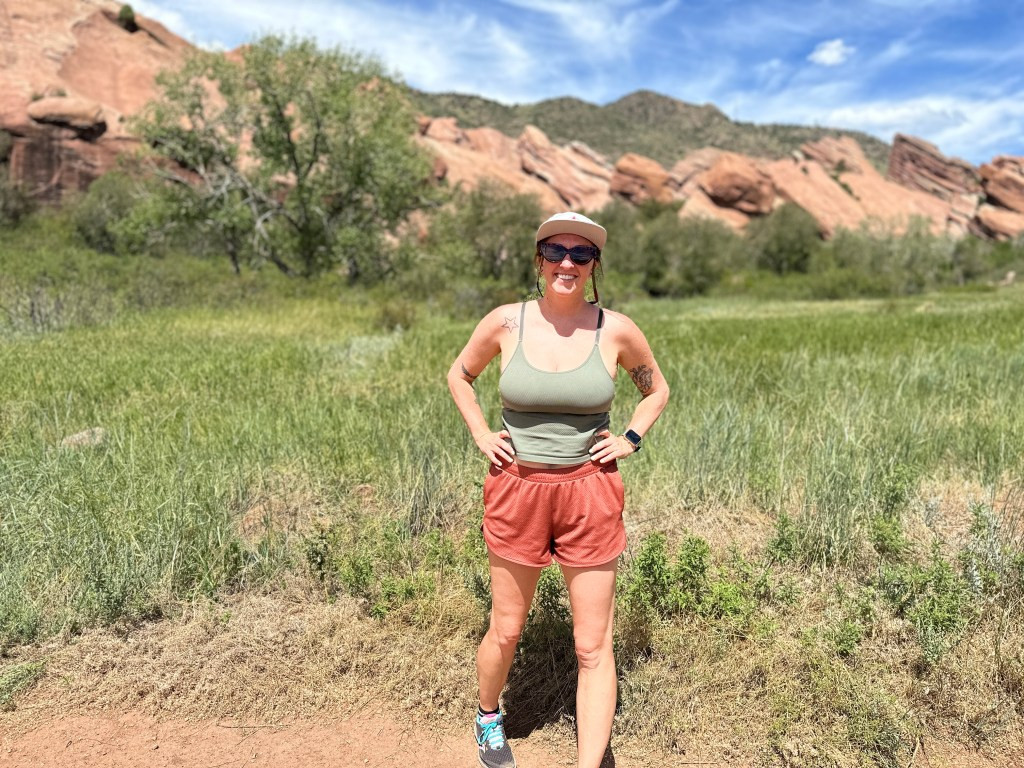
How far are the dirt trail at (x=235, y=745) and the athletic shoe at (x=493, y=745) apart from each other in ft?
0.37

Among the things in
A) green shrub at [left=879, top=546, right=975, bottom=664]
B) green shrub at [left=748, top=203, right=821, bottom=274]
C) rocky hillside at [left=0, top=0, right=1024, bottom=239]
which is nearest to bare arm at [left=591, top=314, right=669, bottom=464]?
green shrub at [left=879, top=546, right=975, bottom=664]

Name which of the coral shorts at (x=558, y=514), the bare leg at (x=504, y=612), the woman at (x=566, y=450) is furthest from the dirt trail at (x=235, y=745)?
the coral shorts at (x=558, y=514)

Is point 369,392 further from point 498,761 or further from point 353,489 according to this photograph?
point 498,761

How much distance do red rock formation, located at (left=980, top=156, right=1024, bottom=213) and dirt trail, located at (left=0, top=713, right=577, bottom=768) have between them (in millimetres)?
119935

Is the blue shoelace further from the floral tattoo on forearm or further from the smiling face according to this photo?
the smiling face

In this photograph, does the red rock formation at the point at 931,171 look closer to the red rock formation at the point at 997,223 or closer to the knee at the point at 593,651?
the red rock formation at the point at 997,223

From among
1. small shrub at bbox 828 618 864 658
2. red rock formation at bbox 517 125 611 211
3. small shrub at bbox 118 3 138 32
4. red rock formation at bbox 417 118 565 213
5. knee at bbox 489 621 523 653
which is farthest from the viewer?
red rock formation at bbox 517 125 611 211

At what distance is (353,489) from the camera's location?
15.4 feet

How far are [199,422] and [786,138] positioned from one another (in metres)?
148

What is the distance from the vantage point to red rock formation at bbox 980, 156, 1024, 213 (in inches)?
3698

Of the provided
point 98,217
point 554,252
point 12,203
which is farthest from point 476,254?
point 554,252

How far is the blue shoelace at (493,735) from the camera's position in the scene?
2695 millimetres

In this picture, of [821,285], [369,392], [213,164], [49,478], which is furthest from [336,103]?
[821,285]

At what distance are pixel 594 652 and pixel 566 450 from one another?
0.78 meters
